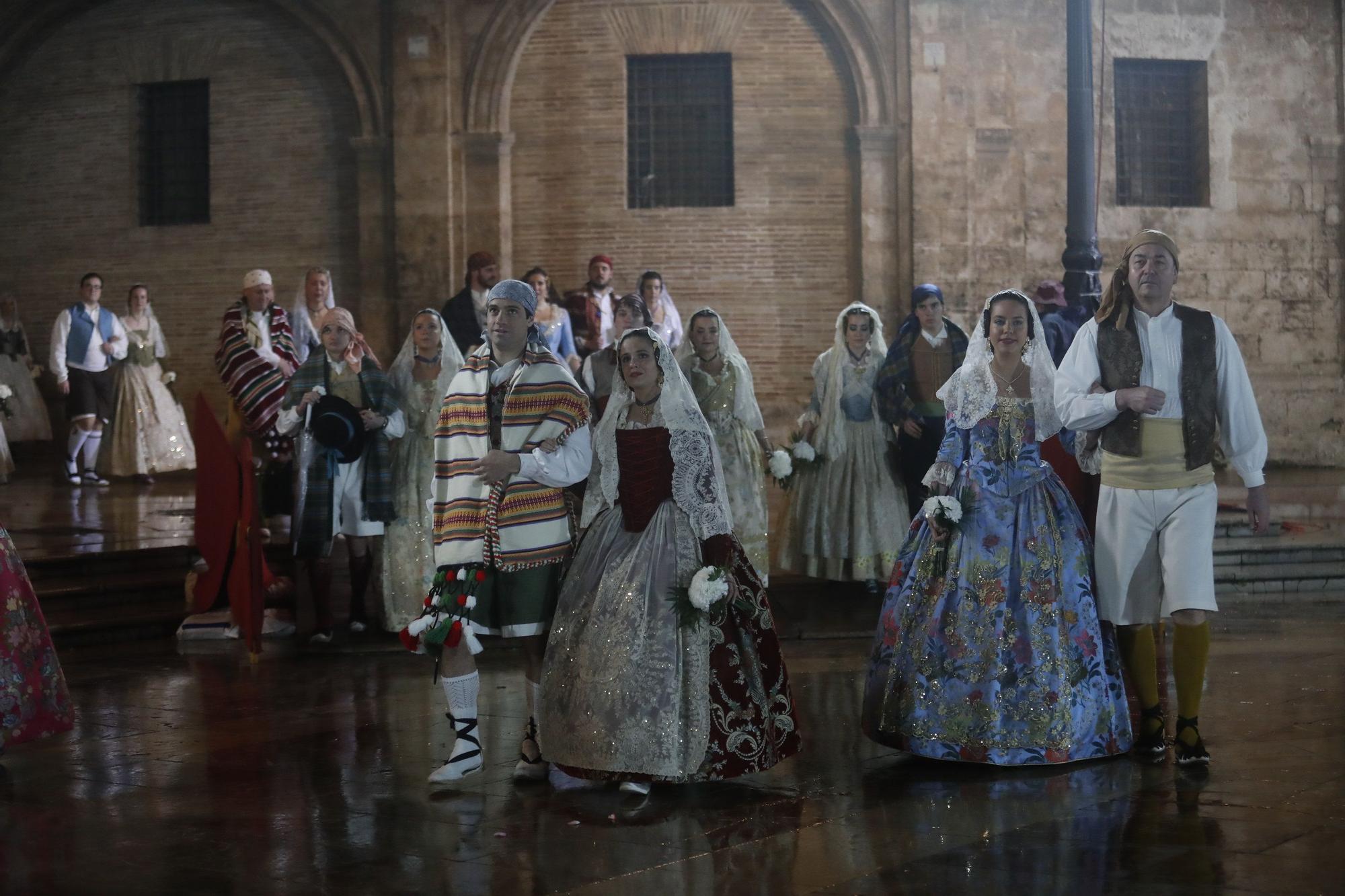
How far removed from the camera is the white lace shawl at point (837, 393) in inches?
368

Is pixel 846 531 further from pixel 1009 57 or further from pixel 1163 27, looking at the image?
pixel 1163 27

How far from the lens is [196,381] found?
54.9ft

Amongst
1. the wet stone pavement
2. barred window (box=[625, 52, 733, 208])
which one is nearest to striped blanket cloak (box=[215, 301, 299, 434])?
the wet stone pavement

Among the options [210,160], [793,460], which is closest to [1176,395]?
[793,460]

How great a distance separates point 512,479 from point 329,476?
3.28 m

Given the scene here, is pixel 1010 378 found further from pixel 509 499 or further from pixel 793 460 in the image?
pixel 793 460

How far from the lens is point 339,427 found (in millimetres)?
8195

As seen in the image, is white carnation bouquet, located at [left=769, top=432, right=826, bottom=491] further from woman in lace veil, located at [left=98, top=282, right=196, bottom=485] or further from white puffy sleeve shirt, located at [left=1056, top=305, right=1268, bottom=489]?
woman in lace veil, located at [left=98, top=282, right=196, bottom=485]

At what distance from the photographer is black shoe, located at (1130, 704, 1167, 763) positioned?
17.9 feet

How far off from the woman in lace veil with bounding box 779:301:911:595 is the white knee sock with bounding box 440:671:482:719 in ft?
13.6

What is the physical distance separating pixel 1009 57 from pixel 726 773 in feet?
39.4

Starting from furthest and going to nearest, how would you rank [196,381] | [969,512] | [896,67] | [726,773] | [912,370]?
1. [196,381]
2. [896,67]
3. [912,370]
4. [969,512]
5. [726,773]

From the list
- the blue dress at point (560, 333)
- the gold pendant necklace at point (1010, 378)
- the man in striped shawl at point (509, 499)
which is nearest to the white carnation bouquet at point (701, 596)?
the man in striped shawl at point (509, 499)

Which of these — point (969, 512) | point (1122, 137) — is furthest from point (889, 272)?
point (969, 512)
